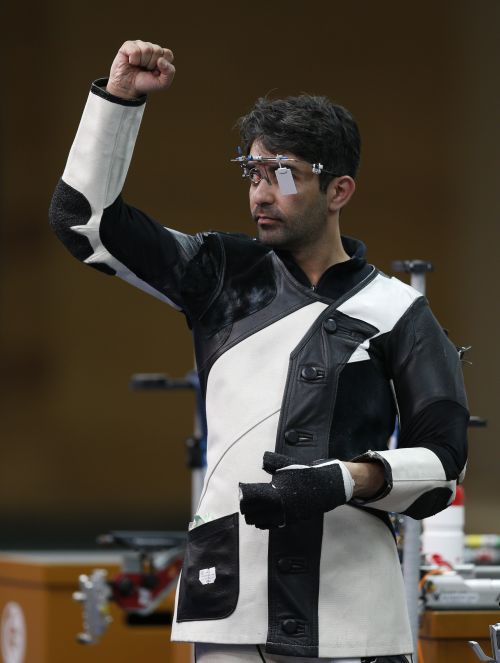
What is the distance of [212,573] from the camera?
2.33 meters

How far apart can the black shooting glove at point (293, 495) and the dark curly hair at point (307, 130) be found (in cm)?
57

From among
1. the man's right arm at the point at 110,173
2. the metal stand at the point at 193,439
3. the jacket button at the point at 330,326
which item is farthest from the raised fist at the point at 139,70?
the metal stand at the point at 193,439

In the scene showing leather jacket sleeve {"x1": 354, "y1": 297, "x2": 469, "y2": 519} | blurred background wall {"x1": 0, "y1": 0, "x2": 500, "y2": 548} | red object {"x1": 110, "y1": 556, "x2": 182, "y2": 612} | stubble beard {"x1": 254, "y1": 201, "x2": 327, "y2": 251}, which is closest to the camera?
leather jacket sleeve {"x1": 354, "y1": 297, "x2": 469, "y2": 519}

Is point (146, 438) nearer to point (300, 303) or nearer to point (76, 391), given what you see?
point (76, 391)

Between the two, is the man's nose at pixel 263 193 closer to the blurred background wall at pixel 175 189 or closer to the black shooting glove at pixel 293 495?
the black shooting glove at pixel 293 495

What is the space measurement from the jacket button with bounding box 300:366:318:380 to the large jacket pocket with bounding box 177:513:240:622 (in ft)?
0.81

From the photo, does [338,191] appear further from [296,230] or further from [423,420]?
[423,420]

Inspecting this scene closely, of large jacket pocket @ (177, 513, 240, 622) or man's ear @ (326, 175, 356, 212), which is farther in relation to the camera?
man's ear @ (326, 175, 356, 212)

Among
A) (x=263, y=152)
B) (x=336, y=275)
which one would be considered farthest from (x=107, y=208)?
(x=336, y=275)

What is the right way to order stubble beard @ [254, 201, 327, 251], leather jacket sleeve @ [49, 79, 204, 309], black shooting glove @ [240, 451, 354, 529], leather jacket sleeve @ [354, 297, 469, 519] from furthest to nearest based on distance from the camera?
stubble beard @ [254, 201, 327, 251] < leather jacket sleeve @ [49, 79, 204, 309] < leather jacket sleeve @ [354, 297, 469, 519] < black shooting glove @ [240, 451, 354, 529]

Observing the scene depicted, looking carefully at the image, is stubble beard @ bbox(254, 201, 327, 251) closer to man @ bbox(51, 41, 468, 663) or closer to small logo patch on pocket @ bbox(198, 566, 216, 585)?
man @ bbox(51, 41, 468, 663)

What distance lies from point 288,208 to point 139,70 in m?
0.34

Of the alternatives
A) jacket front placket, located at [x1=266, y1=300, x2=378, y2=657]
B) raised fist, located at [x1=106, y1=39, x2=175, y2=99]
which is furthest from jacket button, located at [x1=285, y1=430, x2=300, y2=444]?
raised fist, located at [x1=106, y1=39, x2=175, y2=99]

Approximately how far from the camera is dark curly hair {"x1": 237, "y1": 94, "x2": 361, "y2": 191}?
247 cm
